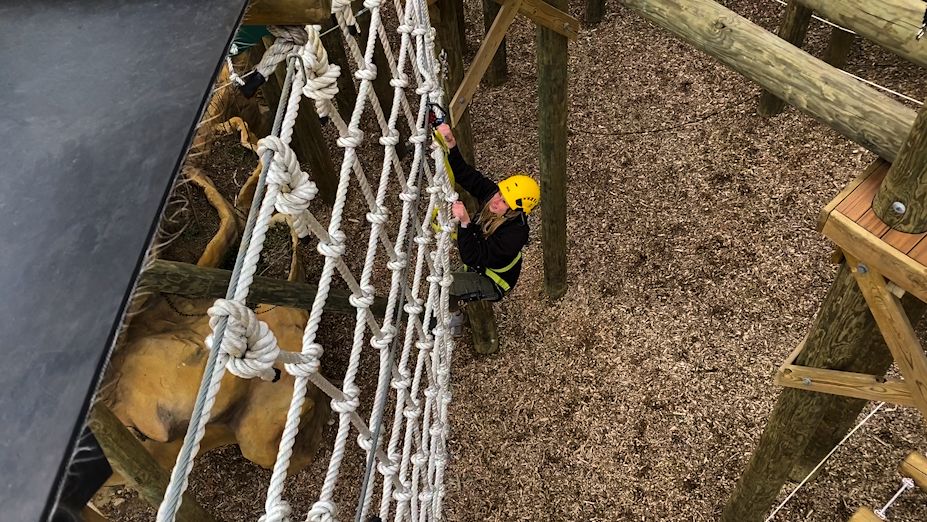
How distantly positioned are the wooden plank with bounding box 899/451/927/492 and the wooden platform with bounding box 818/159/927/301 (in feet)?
4.54

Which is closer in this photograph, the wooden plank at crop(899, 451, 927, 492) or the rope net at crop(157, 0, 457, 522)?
the rope net at crop(157, 0, 457, 522)

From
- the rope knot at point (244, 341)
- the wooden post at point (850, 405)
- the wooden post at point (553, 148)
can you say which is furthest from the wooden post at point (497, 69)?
the rope knot at point (244, 341)

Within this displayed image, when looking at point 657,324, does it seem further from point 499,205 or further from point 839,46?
point 839,46

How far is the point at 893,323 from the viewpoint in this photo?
5.29ft

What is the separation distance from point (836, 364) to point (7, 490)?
2.03 metres

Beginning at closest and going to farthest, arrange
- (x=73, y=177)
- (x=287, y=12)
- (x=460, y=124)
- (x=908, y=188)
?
(x=73, y=177), (x=287, y=12), (x=908, y=188), (x=460, y=124)

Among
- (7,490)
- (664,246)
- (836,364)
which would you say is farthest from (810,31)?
(7,490)

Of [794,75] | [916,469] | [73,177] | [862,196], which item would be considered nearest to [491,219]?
[794,75]

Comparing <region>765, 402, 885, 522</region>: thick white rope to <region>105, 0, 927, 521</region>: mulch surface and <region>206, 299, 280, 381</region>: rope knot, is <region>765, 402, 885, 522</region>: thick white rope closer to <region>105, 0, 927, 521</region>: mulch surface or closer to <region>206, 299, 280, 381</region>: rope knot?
<region>105, 0, 927, 521</region>: mulch surface

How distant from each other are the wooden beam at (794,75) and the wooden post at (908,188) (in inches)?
4.3

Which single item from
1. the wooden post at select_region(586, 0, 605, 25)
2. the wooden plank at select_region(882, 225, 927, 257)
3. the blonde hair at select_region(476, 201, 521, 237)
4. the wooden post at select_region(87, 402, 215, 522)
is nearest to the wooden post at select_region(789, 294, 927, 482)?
the wooden plank at select_region(882, 225, 927, 257)

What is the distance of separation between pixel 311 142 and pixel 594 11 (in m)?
2.63

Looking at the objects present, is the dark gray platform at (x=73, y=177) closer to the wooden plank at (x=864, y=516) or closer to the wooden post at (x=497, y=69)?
the wooden plank at (x=864, y=516)

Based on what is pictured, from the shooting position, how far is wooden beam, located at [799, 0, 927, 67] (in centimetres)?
165
